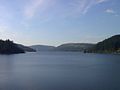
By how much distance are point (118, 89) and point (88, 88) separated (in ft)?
17.7

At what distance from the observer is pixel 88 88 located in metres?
44.2

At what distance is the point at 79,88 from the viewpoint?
44125 millimetres

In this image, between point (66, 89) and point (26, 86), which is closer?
point (66, 89)

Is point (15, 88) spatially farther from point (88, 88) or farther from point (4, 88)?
point (88, 88)

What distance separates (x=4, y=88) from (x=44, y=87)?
7319 mm

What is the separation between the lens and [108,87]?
45562 millimetres

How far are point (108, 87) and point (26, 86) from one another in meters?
15.6

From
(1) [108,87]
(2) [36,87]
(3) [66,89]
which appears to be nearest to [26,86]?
(2) [36,87]

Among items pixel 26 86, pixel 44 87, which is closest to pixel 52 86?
pixel 44 87

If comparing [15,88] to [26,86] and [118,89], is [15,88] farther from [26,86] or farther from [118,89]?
[118,89]

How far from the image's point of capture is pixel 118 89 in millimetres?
43438

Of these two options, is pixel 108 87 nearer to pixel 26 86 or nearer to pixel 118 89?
pixel 118 89

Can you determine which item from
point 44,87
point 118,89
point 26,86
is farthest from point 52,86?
point 118,89

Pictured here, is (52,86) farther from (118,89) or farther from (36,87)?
(118,89)
